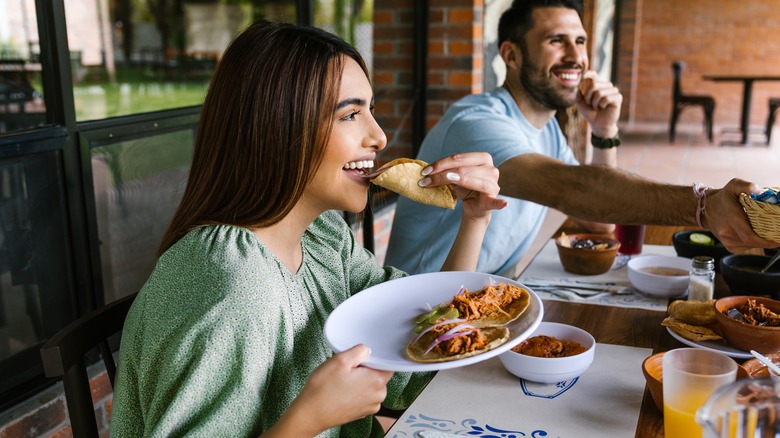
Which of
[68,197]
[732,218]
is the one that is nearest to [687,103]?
[732,218]

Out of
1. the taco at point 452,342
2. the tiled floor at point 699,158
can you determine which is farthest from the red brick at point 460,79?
the tiled floor at point 699,158

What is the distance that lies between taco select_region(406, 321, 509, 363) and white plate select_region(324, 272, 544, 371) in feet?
0.06

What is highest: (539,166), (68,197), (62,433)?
(539,166)

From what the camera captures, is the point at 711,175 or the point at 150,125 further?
the point at 711,175

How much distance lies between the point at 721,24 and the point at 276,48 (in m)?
13.2

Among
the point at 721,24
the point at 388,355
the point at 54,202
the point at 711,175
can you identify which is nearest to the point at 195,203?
the point at 388,355

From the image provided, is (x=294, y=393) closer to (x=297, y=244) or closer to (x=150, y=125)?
(x=297, y=244)

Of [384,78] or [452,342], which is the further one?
[384,78]

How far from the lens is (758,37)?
12352 mm

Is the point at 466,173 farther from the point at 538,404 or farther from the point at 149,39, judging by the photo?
the point at 149,39

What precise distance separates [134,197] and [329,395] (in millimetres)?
1751

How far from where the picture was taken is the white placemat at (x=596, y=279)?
70.0 inches

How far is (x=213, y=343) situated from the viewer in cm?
105

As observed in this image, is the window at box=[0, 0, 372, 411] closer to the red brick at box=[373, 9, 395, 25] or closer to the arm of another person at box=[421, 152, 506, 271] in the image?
the arm of another person at box=[421, 152, 506, 271]
